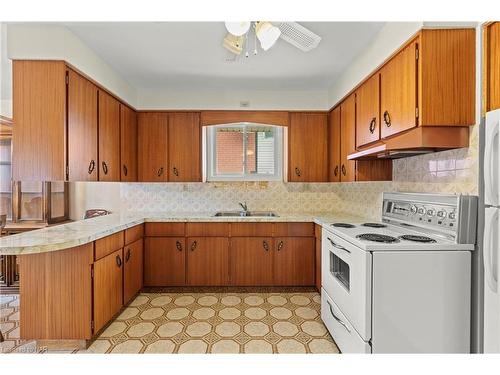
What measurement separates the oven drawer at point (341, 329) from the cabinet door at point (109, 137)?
93.3 inches

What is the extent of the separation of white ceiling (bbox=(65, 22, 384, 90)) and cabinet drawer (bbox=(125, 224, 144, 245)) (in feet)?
5.39

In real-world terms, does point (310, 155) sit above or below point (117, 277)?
above

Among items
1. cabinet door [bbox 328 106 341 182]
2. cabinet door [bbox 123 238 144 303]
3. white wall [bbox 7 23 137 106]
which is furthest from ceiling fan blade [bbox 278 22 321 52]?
cabinet door [bbox 123 238 144 303]

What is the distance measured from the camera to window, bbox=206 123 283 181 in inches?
150

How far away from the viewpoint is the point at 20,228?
3.49 m

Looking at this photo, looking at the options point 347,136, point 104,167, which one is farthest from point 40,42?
point 347,136

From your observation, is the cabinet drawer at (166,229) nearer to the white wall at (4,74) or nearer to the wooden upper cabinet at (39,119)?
the wooden upper cabinet at (39,119)

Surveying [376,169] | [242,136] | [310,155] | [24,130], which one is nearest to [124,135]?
[24,130]

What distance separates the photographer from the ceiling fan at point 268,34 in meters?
1.66

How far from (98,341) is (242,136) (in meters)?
2.74

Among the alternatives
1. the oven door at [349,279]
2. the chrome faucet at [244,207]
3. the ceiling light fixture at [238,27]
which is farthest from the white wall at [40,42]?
the oven door at [349,279]

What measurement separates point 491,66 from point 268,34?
1.27 metres

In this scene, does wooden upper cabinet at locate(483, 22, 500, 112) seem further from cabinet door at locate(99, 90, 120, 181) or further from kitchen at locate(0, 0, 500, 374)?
cabinet door at locate(99, 90, 120, 181)
